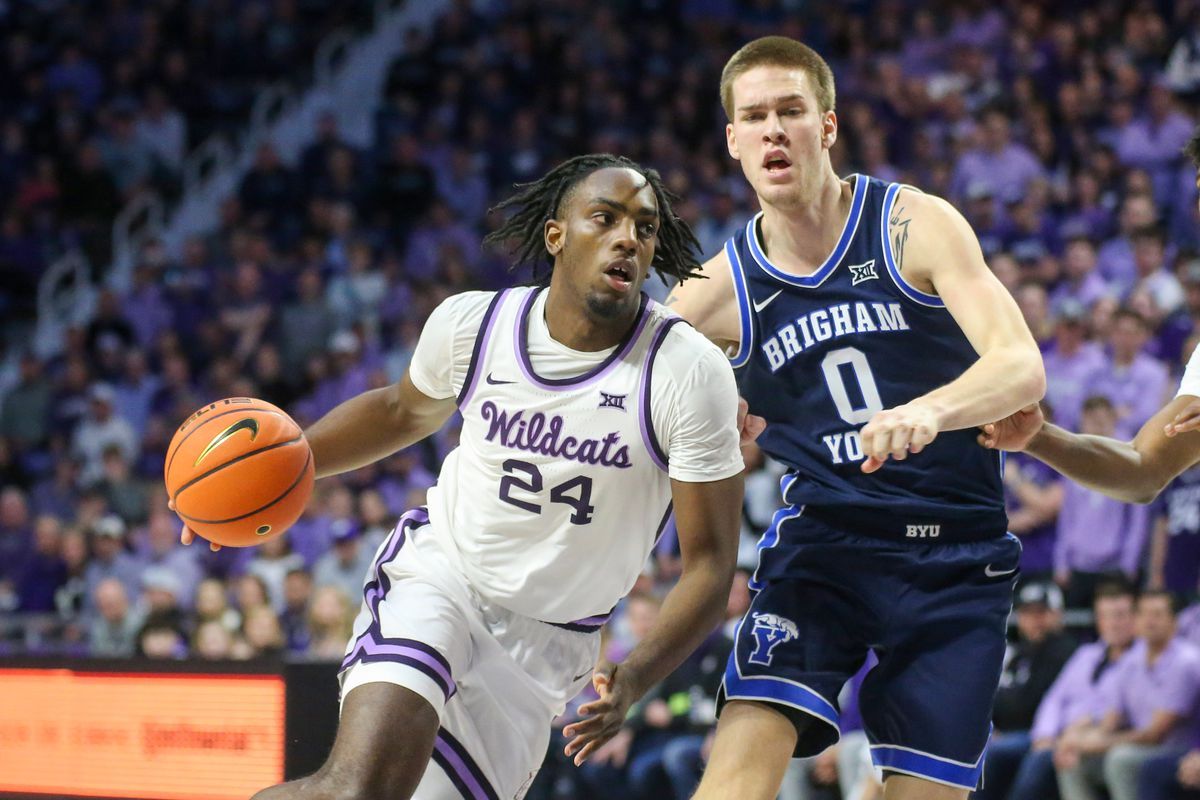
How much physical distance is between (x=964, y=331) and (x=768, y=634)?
92 cm

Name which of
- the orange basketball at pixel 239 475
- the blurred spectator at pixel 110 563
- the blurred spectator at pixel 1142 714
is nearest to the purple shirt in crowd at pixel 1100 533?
the blurred spectator at pixel 1142 714

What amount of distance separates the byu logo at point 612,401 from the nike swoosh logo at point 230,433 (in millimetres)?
912

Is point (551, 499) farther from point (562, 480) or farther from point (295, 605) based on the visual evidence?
point (295, 605)

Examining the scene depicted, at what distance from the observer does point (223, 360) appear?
12312mm

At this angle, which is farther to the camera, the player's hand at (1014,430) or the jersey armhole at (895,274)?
the jersey armhole at (895,274)

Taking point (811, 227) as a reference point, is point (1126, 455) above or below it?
below

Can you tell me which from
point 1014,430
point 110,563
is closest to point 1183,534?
point 1014,430

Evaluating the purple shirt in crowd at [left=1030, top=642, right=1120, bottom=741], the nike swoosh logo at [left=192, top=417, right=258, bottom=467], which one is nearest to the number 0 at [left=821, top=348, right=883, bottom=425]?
the nike swoosh logo at [left=192, top=417, right=258, bottom=467]

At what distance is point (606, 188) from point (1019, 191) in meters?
6.75

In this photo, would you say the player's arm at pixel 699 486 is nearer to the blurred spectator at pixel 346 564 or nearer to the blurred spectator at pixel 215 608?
the blurred spectator at pixel 215 608

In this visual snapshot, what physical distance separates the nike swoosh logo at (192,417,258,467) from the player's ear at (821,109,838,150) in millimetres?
1703

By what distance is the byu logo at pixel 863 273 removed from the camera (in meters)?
4.12

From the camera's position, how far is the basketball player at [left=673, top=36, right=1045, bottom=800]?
3.97 metres

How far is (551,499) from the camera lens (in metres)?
3.91
